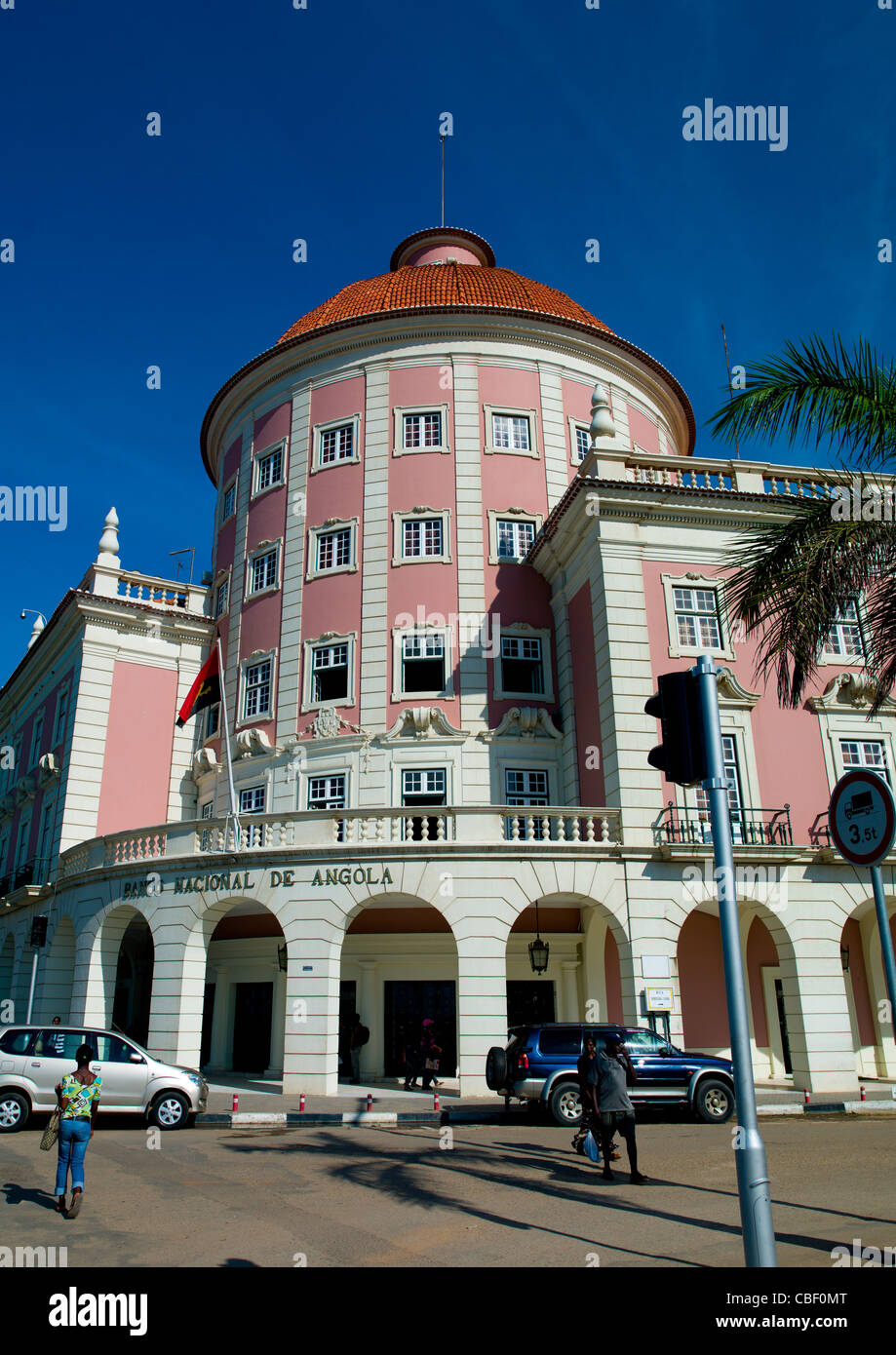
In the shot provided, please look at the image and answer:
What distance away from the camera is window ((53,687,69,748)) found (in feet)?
108

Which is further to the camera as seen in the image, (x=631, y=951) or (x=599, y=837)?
(x=599, y=837)

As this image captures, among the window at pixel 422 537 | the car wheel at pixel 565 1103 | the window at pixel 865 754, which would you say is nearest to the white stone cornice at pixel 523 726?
the window at pixel 422 537

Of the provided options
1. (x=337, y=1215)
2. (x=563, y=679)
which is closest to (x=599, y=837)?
(x=563, y=679)

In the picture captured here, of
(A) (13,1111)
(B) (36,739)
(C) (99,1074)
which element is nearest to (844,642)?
(C) (99,1074)

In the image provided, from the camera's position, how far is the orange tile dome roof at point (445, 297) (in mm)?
31969

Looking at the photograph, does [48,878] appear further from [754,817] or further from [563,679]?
[754,817]

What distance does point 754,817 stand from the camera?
23.2 metres

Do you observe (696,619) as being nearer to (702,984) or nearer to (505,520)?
(505,520)

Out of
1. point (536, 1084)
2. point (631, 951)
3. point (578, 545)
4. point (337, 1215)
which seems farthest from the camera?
point (578, 545)

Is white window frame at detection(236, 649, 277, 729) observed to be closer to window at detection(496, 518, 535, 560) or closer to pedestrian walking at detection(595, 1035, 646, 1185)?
window at detection(496, 518, 535, 560)

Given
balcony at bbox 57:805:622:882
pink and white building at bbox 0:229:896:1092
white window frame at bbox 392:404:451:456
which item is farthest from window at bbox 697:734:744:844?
white window frame at bbox 392:404:451:456

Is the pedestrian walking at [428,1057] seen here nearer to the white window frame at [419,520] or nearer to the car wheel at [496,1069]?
the car wheel at [496,1069]

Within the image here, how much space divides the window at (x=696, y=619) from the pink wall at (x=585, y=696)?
224 cm
